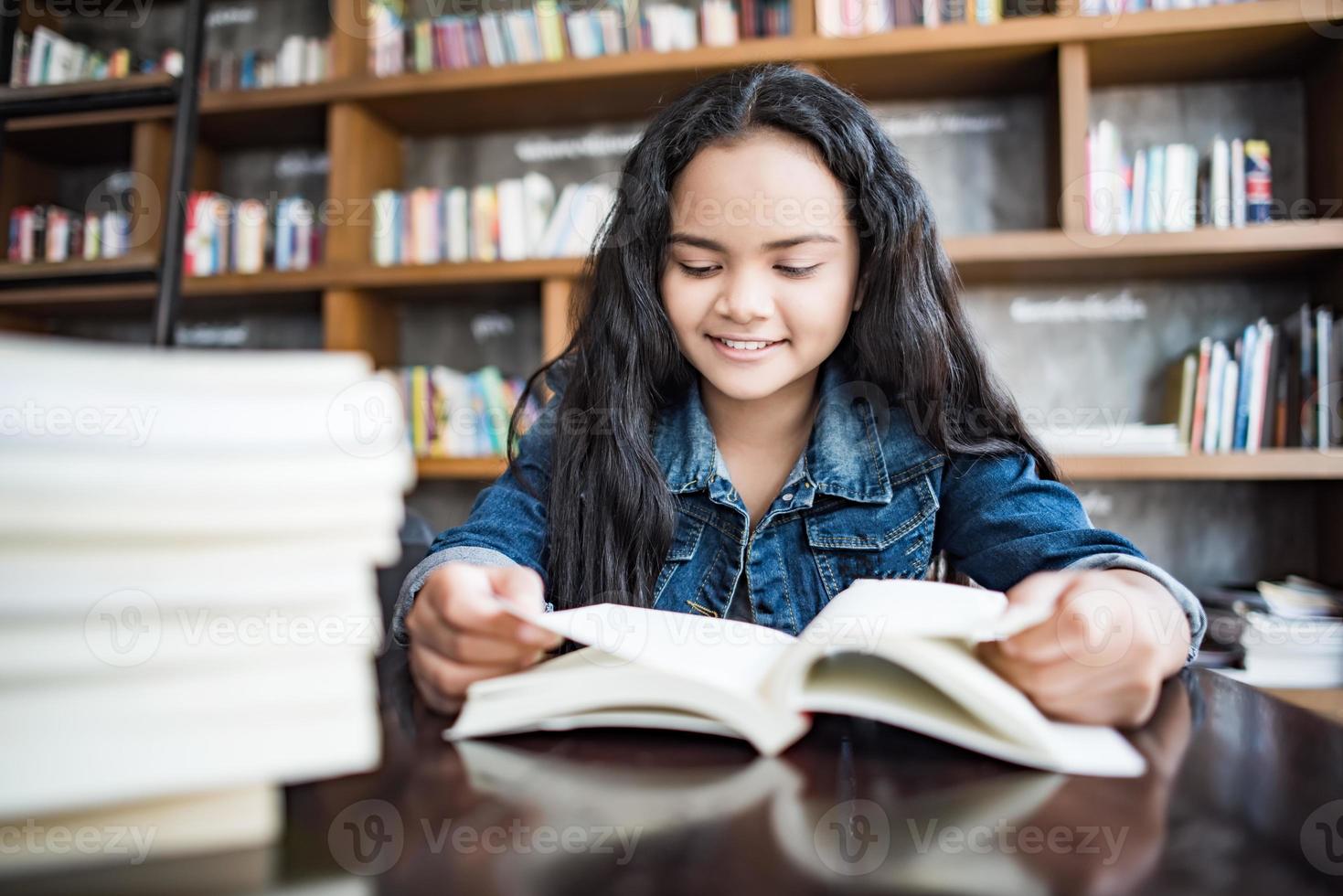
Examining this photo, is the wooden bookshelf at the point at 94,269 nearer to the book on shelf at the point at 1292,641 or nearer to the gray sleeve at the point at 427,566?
the gray sleeve at the point at 427,566

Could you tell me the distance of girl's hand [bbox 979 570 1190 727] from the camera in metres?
0.47

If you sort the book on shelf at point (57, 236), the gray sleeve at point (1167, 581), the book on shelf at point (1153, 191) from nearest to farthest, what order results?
the gray sleeve at point (1167, 581) < the book on shelf at point (1153, 191) < the book on shelf at point (57, 236)

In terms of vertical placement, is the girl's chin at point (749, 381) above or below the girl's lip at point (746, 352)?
below

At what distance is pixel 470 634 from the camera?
1.77 feet

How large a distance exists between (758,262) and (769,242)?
3 centimetres

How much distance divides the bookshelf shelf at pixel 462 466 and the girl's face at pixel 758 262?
1256 millimetres

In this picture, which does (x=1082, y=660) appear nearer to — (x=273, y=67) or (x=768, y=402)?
(x=768, y=402)

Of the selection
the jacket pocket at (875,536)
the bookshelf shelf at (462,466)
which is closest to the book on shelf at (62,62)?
the bookshelf shelf at (462,466)

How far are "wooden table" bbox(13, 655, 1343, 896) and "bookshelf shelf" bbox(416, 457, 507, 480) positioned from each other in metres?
1.78

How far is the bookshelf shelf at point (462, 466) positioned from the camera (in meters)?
2.22

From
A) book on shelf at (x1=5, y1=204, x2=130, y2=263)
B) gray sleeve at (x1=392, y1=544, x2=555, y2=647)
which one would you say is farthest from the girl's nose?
book on shelf at (x1=5, y1=204, x2=130, y2=263)

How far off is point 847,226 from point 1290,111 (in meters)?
1.81

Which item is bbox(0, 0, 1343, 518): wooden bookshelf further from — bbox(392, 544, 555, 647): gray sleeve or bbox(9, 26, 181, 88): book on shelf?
bbox(392, 544, 555, 647): gray sleeve

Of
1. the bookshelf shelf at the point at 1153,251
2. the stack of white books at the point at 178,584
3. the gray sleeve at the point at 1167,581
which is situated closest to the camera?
the stack of white books at the point at 178,584
